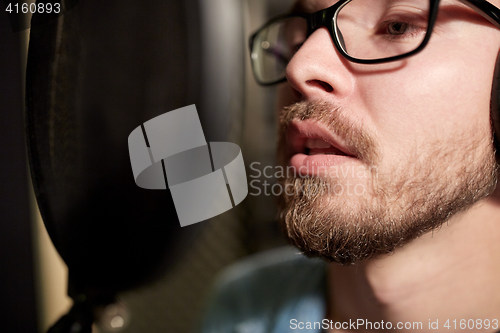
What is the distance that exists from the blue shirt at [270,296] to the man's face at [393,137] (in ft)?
0.47

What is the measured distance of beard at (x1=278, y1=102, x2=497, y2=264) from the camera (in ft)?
1.21

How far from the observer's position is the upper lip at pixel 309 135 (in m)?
0.38

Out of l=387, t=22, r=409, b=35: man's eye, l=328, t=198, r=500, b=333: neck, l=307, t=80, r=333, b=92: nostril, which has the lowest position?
l=328, t=198, r=500, b=333: neck

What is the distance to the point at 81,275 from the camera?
0.44 meters

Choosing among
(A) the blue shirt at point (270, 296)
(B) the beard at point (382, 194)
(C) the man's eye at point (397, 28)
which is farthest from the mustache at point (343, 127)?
(A) the blue shirt at point (270, 296)

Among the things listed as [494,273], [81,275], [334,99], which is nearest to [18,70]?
[81,275]

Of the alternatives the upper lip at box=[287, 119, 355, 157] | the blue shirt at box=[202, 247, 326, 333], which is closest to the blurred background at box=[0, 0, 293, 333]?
the upper lip at box=[287, 119, 355, 157]

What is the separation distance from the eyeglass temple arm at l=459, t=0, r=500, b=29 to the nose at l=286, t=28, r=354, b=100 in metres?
0.14

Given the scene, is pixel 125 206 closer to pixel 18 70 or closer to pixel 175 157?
pixel 175 157

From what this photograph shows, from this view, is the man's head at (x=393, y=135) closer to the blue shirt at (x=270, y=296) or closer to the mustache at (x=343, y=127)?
the mustache at (x=343, y=127)

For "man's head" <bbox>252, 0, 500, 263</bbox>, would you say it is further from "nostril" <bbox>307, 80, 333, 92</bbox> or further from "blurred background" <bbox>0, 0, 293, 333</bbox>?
"blurred background" <bbox>0, 0, 293, 333</bbox>

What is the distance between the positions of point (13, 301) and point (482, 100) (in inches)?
25.5

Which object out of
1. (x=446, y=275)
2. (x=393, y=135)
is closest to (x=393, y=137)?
(x=393, y=135)

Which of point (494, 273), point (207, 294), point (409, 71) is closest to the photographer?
point (409, 71)
